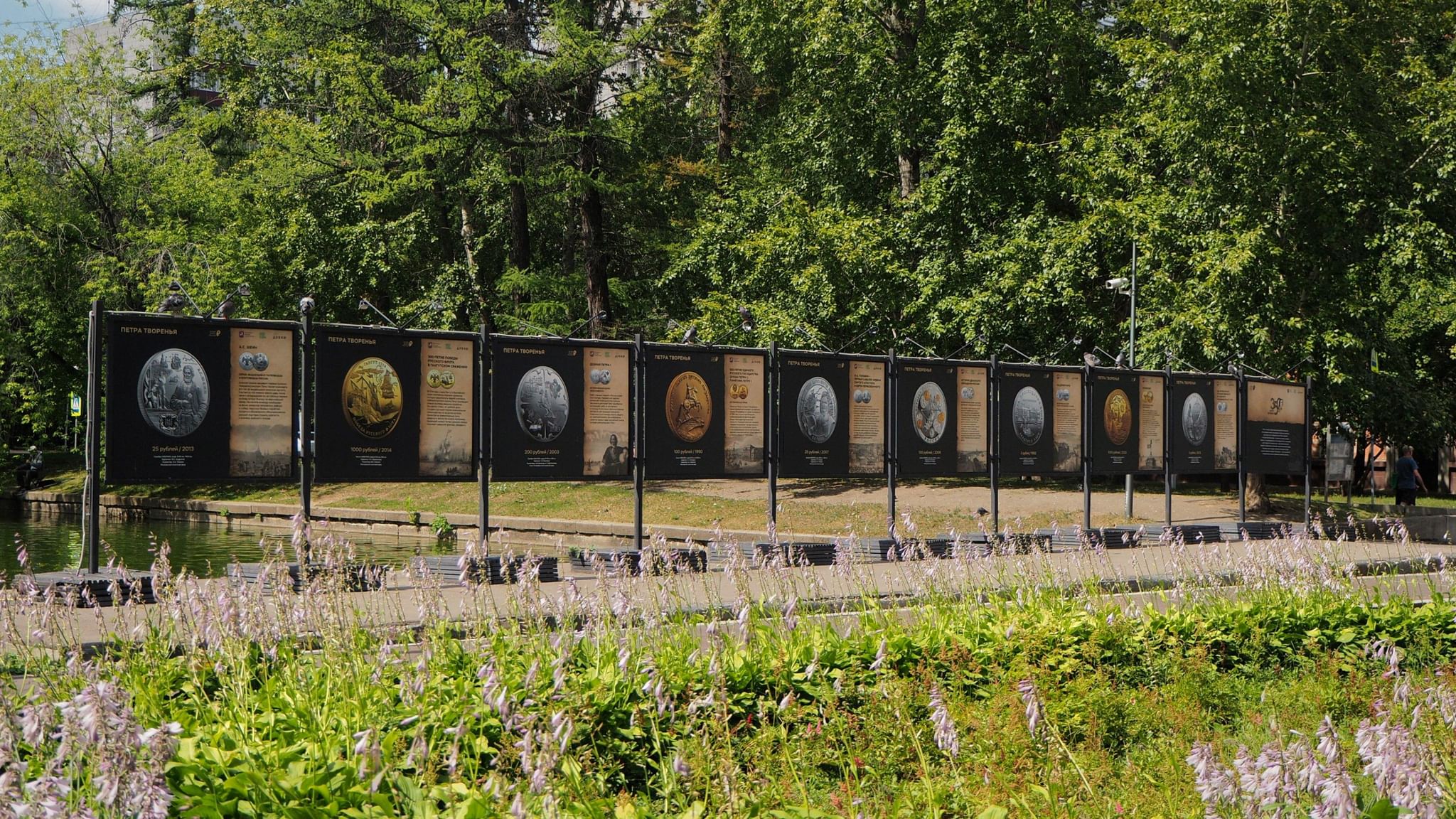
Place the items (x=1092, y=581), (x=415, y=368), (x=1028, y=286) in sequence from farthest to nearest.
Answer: (x=1028, y=286)
(x=415, y=368)
(x=1092, y=581)

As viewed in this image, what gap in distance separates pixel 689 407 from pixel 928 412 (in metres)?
4.17

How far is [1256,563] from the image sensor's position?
34.3 ft

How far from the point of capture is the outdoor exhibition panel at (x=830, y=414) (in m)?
17.0

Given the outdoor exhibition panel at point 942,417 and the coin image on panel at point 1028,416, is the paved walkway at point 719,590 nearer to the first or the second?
the outdoor exhibition panel at point 942,417

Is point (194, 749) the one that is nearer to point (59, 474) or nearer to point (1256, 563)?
point (1256, 563)

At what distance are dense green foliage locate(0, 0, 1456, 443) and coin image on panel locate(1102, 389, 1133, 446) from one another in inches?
187

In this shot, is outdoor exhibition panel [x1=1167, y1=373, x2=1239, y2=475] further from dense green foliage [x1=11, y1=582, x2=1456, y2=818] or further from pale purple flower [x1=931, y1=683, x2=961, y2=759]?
pale purple flower [x1=931, y1=683, x2=961, y2=759]

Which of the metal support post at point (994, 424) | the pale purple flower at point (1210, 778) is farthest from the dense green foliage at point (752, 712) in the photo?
the metal support post at point (994, 424)

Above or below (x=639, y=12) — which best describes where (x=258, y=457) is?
below

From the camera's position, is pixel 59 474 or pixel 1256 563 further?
pixel 59 474

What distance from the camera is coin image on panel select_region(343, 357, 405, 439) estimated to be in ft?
43.4

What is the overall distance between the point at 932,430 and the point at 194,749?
46.6ft

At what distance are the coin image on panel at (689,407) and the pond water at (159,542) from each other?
481cm

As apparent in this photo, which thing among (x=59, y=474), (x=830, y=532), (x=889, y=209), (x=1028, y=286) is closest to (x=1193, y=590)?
(x=830, y=532)
